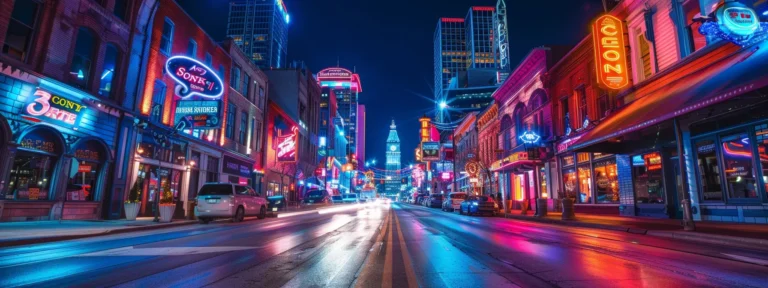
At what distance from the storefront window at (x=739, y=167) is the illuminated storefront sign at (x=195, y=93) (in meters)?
24.4

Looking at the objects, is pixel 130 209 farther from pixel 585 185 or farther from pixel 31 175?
pixel 585 185

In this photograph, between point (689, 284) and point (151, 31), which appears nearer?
point (689, 284)

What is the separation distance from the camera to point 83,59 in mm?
17484

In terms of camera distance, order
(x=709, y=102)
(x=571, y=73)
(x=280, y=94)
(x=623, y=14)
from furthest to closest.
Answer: (x=280, y=94), (x=571, y=73), (x=623, y=14), (x=709, y=102)

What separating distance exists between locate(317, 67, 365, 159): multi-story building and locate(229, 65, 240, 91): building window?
13631cm

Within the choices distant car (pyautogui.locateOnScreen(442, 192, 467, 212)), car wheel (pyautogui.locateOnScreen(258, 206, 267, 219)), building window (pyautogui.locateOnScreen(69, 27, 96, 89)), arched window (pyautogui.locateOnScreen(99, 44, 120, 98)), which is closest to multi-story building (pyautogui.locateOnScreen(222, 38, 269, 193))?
car wheel (pyautogui.locateOnScreen(258, 206, 267, 219))

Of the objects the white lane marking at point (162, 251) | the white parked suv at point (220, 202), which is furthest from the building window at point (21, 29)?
the white lane marking at point (162, 251)

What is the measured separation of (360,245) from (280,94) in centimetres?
4507

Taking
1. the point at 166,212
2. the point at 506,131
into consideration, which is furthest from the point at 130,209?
the point at 506,131

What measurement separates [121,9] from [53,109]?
23.0 ft

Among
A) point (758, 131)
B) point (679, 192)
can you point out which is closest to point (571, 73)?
point (679, 192)

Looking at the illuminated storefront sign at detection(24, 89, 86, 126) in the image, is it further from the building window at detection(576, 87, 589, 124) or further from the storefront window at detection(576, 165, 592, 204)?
the storefront window at detection(576, 165, 592, 204)

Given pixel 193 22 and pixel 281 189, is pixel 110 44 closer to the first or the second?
pixel 193 22

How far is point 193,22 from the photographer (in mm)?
26281
